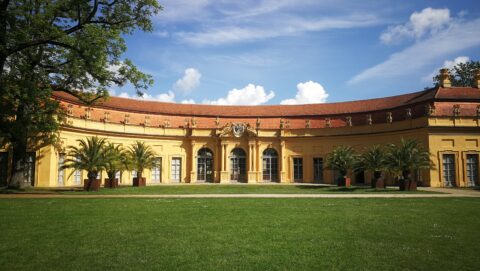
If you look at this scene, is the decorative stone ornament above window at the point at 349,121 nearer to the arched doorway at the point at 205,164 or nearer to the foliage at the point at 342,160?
the foliage at the point at 342,160

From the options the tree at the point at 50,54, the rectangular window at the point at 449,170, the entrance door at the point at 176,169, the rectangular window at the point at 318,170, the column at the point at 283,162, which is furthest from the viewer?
the column at the point at 283,162

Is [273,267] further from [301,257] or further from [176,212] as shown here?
[176,212]

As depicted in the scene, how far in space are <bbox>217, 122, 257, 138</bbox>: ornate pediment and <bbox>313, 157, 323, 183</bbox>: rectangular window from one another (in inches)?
302

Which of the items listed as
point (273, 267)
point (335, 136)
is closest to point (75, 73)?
point (273, 267)

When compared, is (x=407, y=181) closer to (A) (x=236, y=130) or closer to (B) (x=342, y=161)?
(B) (x=342, y=161)

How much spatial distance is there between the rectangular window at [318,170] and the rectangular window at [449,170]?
12.9 metres

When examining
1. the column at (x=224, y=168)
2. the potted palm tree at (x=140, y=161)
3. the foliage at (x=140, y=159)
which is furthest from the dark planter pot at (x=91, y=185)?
the column at (x=224, y=168)

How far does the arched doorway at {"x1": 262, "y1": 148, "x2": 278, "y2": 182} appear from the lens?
145 feet

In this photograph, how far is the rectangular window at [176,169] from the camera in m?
42.9

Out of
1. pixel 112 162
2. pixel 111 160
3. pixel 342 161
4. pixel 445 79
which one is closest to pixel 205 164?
pixel 112 162

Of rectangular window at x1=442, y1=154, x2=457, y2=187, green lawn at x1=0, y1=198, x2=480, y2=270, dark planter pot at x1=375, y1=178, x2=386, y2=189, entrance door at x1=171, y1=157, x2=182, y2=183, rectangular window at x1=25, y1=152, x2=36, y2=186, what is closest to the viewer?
green lawn at x1=0, y1=198, x2=480, y2=270

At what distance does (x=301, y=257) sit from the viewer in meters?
7.75

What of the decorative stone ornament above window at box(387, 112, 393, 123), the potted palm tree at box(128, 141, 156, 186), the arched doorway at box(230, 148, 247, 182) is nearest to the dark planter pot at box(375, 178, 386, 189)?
the decorative stone ornament above window at box(387, 112, 393, 123)

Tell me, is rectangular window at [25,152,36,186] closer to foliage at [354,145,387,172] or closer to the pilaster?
the pilaster
